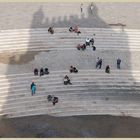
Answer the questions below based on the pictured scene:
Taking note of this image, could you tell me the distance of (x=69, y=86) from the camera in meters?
37.6

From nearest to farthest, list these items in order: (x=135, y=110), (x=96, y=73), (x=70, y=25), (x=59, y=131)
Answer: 1. (x=59, y=131)
2. (x=135, y=110)
3. (x=96, y=73)
4. (x=70, y=25)

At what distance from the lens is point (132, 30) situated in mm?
43781

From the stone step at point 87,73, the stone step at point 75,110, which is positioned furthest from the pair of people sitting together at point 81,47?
the stone step at point 75,110

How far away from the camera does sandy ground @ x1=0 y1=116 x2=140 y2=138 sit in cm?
3325

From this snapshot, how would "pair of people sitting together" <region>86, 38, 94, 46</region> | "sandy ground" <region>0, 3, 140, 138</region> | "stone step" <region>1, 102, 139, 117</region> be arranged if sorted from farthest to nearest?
1. "pair of people sitting together" <region>86, 38, 94, 46</region>
2. "stone step" <region>1, 102, 139, 117</region>
3. "sandy ground" <region>0, 3, 140, 138</region>

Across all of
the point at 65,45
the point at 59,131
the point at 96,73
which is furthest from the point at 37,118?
the point at 65,45

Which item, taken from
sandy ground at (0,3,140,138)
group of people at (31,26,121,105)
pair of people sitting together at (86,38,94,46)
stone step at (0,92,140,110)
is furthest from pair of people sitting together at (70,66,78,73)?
pair of people sitting together at (86,38,94,46)

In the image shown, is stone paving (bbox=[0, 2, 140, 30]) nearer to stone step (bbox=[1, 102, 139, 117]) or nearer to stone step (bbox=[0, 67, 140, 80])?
A: stone step (bbox=[0, 67, 140, 80])

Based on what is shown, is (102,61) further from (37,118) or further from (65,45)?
(37,118)

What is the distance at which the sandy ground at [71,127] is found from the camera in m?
33.2

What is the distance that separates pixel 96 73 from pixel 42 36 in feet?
22.2

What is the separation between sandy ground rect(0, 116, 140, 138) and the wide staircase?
2.16 ft

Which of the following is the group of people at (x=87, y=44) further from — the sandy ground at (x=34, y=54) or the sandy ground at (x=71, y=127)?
the sandy ground at (x=71, y=127)

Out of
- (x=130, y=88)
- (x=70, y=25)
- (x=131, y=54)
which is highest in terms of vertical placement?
(x=70, y=25)
